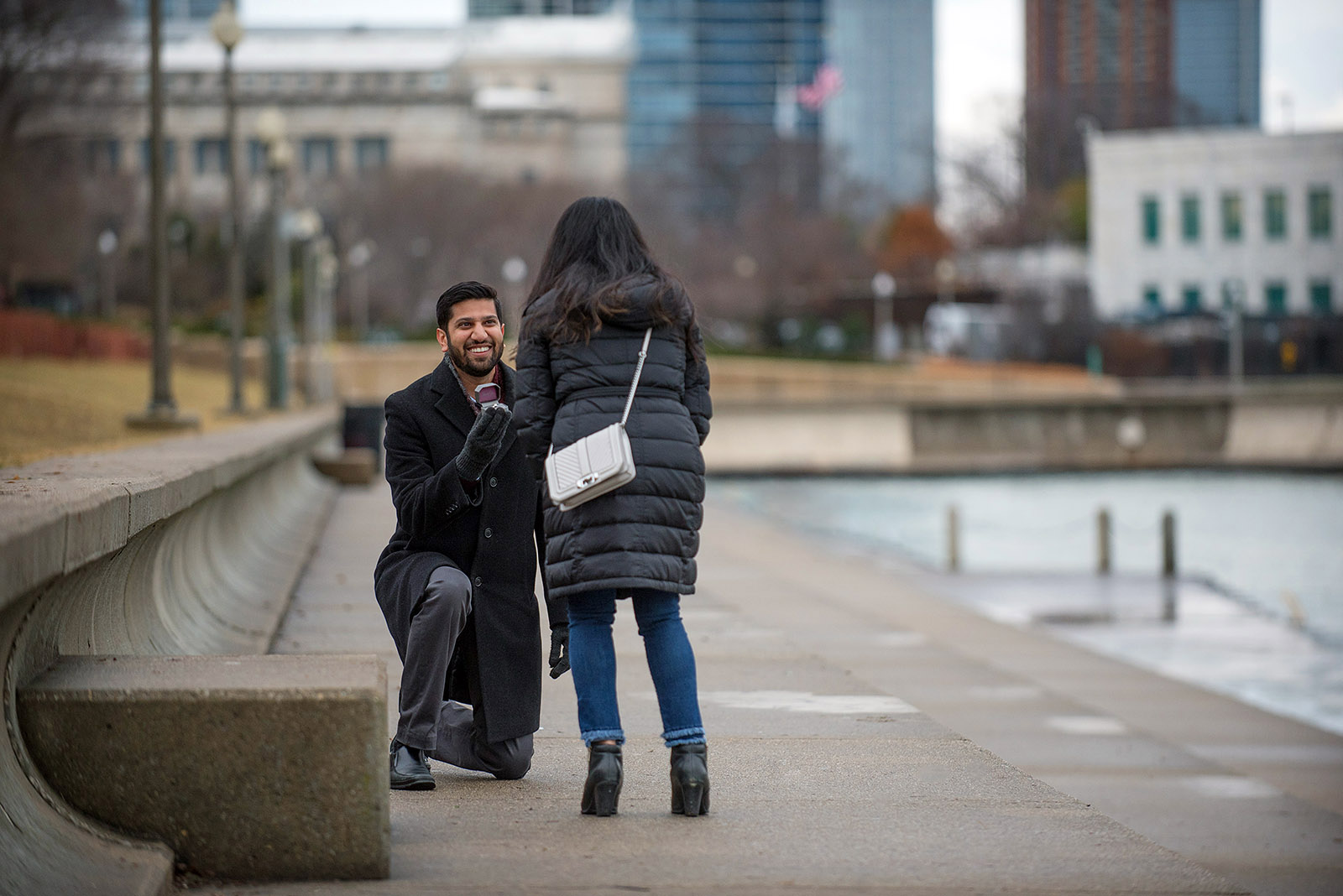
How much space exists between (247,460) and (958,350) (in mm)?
72265

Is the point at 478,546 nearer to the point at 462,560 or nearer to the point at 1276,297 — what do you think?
the point at 462,560

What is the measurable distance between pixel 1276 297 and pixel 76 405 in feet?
192

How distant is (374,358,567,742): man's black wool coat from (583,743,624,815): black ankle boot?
513mm

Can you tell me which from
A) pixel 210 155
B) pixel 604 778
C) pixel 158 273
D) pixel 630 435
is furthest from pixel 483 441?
pixel 210 155

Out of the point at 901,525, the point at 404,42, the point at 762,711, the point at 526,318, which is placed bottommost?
the point at 901,525

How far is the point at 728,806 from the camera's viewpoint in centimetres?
607

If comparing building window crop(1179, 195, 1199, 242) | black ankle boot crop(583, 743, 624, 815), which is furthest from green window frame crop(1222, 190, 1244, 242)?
black ankle boot crop(583, 743, 624, 815)

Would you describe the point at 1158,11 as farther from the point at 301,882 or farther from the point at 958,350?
the point at 301,882

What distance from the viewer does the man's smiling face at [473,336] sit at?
6152 mm

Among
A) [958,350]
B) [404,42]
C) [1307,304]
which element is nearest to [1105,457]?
[1307,304]

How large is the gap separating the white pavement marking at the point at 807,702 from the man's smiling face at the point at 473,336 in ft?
9.22

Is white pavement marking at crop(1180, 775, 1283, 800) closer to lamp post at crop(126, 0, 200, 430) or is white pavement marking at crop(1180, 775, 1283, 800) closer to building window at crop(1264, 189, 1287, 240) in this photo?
lamp post at crop(126, 0, 200, 430)

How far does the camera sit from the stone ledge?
13.9 ft

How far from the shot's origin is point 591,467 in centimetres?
539
